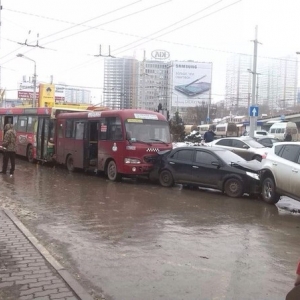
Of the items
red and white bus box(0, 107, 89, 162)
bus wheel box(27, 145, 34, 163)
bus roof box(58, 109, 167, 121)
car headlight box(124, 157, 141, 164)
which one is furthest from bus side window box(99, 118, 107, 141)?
bus wheel box(27, 145, 34, 163)

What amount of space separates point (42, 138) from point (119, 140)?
6.63 metres

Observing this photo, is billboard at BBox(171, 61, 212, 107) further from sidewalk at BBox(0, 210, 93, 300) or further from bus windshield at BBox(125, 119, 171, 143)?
sidewalk at BBox(0, 210, 93, 300)

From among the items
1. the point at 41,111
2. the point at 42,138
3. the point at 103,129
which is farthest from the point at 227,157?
the point at 41,111

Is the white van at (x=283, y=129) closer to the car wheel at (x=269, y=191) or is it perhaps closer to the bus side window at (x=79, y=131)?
the bus side window at (x=79, y=131)

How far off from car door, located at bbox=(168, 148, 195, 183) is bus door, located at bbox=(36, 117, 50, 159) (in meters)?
7.94

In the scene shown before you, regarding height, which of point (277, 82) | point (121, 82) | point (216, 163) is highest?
point (277, 82)

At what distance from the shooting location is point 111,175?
1488 centimetres

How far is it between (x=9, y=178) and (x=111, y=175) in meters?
3.43

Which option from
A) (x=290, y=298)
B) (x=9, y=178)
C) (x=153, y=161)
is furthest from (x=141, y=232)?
(x=9, y=178)

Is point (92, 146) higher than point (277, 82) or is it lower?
lower

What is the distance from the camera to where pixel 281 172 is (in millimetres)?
10086

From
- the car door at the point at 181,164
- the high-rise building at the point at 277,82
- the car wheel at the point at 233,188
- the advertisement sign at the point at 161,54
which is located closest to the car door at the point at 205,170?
the car door at the point at 181,164

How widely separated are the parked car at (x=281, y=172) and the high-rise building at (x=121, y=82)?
31767 millimetres

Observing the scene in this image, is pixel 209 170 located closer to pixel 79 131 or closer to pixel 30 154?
pixel 79 131
